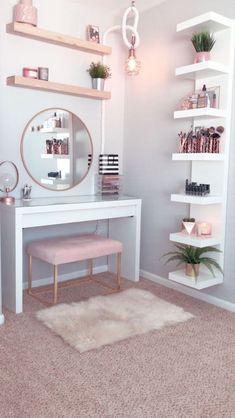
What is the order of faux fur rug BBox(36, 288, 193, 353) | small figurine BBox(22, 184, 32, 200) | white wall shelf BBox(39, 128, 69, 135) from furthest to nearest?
white wall shelf BBox(39, 128, 69, 135), small figurine BBox(22, 184, 32, 200), faux fur rug BBox(36, 288, 193, 353)

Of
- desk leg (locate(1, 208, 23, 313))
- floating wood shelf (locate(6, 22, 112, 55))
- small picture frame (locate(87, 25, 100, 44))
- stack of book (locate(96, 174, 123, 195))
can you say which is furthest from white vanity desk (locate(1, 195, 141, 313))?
small picture frame (locate(87, 25, 100, 44))

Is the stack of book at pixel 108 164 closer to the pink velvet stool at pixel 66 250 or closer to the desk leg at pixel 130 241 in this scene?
the desk leg at pixel 130 241

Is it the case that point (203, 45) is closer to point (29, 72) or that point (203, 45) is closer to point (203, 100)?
point (203, 100)

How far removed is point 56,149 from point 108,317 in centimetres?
145

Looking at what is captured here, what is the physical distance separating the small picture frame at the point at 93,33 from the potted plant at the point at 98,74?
0.20 m

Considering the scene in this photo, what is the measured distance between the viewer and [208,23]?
259cm

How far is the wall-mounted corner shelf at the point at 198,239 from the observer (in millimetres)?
2695

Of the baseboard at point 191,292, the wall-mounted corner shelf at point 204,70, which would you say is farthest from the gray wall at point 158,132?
the wall-mounted corner shelf at point 204,70

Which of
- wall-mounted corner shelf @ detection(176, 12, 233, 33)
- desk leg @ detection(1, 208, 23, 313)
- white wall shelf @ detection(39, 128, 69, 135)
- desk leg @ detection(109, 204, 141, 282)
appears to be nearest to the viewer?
wall-mounted corner shelf @ detection(176, 12, 233, 33)

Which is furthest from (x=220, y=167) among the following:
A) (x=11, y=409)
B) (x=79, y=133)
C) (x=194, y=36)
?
(x=11, y=409)

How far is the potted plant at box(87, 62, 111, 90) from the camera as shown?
3330mm

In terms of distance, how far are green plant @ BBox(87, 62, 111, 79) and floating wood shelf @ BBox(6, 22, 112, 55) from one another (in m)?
0.12

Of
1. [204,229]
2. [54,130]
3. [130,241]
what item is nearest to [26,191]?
[54,130]

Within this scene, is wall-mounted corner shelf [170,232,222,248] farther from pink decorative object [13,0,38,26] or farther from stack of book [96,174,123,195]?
pink decorative object [13,0,38,26]
